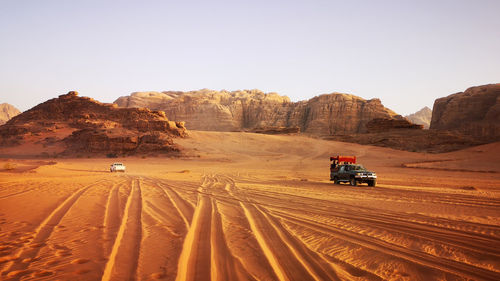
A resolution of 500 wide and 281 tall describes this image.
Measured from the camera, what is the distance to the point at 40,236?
5.81m

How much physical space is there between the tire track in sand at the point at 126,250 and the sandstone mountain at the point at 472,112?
79.6 meters

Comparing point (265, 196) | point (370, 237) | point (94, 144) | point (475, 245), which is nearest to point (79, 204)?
point (265, 196)

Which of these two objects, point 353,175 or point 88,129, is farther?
point 88,129

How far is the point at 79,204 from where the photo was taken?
9180mm

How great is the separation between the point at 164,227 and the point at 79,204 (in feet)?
12.9

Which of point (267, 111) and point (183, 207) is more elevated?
point (267, 111)

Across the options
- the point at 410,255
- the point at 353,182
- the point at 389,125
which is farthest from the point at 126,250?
the point at 389,125

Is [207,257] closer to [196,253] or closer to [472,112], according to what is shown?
[196,253]

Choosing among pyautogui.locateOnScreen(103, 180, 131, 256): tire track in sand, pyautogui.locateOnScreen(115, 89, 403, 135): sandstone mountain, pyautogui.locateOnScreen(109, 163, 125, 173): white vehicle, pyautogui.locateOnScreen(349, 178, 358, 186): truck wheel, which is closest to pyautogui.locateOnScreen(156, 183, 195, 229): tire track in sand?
pyautogui.locateOnScreen(103, 180, 131, 256): tire track in sand

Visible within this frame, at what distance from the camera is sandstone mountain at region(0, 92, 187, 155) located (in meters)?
47.8

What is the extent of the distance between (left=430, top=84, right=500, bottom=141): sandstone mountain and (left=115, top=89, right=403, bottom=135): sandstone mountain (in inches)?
493

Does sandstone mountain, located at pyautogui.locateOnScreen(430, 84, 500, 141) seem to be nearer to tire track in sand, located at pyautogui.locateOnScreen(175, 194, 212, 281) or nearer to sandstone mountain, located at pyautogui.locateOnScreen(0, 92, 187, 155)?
sandstone mountain, located at pyautogui.locateOnScreen(0, 92, 187, 155)

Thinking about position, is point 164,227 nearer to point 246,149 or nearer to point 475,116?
point 246,149

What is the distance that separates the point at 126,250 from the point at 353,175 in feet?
48.6
